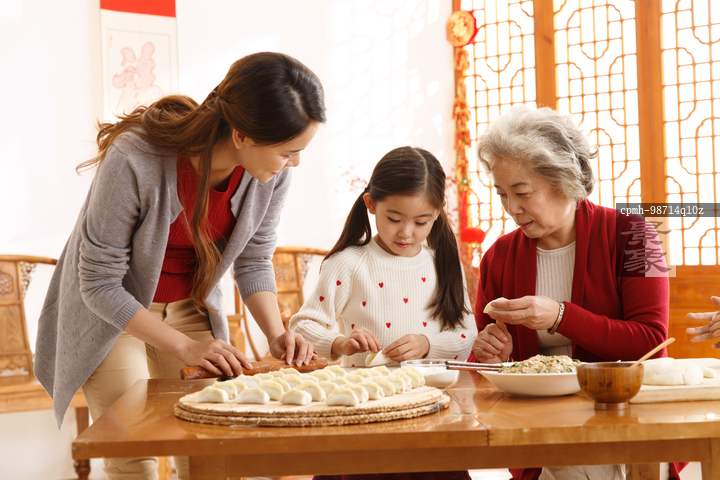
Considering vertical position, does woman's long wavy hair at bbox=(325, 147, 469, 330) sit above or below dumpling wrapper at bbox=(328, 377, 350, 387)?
above

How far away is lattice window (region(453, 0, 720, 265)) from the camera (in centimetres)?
396

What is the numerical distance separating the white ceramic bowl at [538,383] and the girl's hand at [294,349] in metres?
0.46

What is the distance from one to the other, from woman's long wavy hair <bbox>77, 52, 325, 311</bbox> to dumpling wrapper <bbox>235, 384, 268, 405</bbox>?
0.62 m

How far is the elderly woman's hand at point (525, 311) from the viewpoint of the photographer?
4.98ft

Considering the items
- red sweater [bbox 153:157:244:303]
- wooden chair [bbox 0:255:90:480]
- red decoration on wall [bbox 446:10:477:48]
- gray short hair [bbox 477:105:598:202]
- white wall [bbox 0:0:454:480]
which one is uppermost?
red decoration on wall [bbox 446:10:477:48]

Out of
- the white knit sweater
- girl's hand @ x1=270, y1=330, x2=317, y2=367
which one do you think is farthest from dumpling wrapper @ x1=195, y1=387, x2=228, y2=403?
the white knit sweater

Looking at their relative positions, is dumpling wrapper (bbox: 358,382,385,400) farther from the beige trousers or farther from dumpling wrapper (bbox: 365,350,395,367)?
the beige trousers

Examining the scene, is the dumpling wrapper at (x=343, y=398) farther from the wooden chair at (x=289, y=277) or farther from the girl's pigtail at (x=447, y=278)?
the wooden chair at (x=289, y=277)

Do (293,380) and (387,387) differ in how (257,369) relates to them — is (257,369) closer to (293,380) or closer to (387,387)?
(293,380)

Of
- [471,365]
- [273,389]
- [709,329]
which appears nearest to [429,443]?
[273,389]

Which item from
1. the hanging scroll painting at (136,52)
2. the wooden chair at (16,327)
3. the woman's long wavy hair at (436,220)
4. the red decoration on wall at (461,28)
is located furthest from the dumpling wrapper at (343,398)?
the red decoration on wall at (461,28)

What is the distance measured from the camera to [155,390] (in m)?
1.40

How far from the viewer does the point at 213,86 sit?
405cm

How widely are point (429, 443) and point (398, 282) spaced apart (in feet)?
3.27
